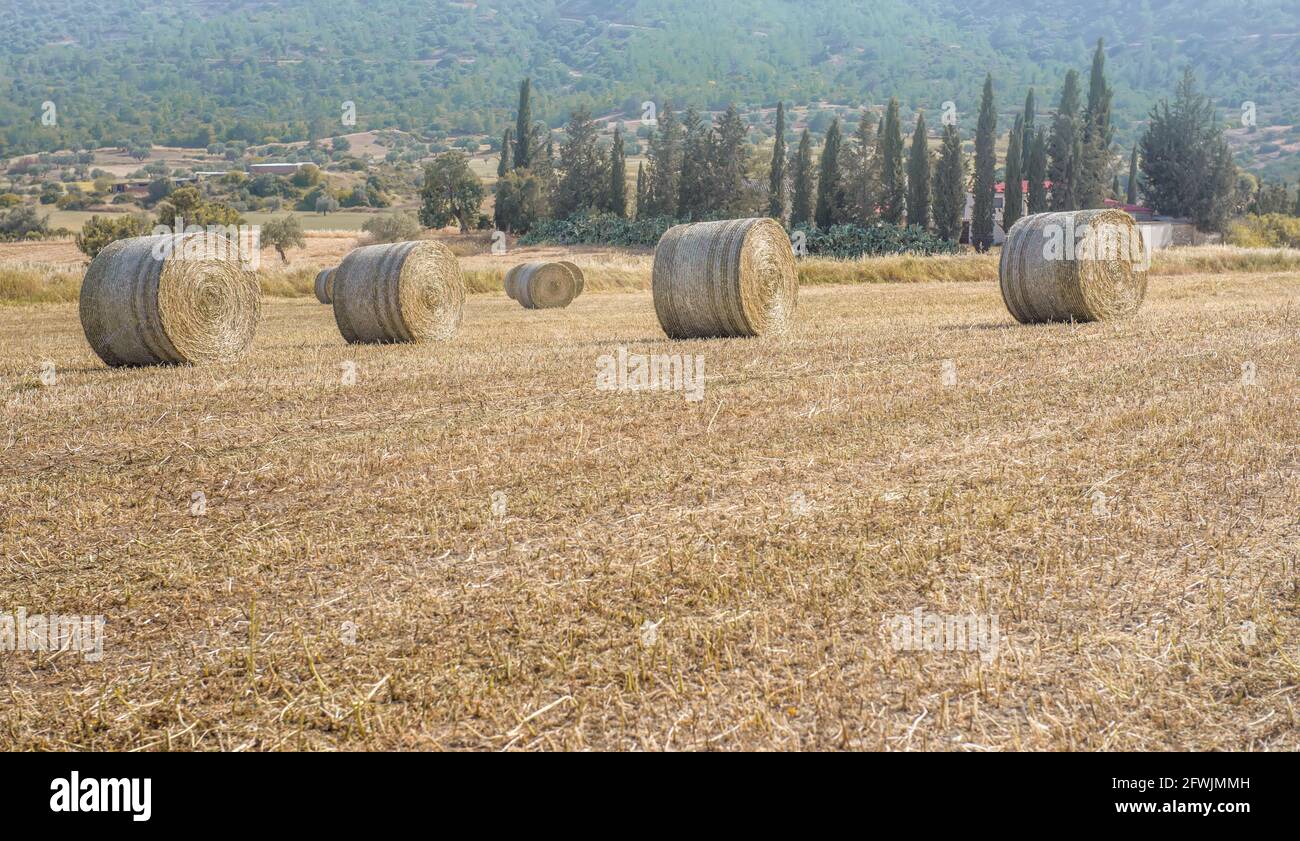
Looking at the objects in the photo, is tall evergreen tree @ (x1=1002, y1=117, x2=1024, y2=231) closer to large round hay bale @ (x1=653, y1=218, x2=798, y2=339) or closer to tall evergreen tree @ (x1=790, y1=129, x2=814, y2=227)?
tall evergreen tree @ (x1=790, y1=129, x2=814, y2=227)

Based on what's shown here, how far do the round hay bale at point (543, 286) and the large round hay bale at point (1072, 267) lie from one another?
1389 cm

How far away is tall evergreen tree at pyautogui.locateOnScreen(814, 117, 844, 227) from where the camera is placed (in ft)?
224

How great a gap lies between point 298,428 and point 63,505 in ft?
8.68

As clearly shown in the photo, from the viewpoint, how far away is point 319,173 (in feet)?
438

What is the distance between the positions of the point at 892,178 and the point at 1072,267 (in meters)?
53.0

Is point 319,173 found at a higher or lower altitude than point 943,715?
higher

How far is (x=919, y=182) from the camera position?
67875 millimetres

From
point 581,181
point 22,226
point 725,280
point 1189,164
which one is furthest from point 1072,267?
point 22,226

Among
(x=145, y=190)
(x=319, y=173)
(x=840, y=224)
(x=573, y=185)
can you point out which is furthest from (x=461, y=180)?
(x=319, y=173)

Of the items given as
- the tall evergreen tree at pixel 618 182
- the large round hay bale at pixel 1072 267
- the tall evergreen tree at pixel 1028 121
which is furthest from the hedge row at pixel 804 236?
the large round hay bale at pixel 1072 267

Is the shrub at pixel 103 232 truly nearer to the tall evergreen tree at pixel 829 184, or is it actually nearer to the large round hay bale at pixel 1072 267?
the tall evergreen tree at pixel 829 184
